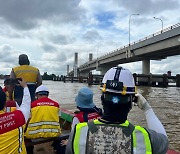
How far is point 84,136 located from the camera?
1808mm

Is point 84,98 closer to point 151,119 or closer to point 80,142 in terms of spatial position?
point 151,119

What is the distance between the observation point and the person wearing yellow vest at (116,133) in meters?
1.78

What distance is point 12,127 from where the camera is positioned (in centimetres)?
294

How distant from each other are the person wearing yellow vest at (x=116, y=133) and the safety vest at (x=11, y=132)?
1.22m

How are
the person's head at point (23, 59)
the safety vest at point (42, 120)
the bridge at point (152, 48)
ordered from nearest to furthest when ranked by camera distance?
the safety vest at point (42, 120) → the person's head at point (23, 59) → the bridge at point (152, 48)

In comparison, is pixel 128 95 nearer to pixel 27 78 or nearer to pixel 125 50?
pixel 27 78

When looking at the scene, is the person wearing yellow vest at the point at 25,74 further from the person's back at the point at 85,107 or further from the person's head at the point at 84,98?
the person's head at the point at 84,98

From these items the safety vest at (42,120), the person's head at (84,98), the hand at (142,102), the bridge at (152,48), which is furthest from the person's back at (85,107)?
the bridge at (152,48)

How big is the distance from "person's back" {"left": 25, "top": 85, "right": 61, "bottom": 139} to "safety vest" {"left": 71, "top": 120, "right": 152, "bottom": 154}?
3.41 meters

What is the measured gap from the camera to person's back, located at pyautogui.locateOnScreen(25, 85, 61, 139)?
202 inches

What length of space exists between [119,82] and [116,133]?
323mm

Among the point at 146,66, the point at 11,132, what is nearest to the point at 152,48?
the point at 146,66

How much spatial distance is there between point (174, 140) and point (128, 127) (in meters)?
6.44

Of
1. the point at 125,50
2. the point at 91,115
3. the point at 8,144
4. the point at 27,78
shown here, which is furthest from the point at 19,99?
the point at 125,50
